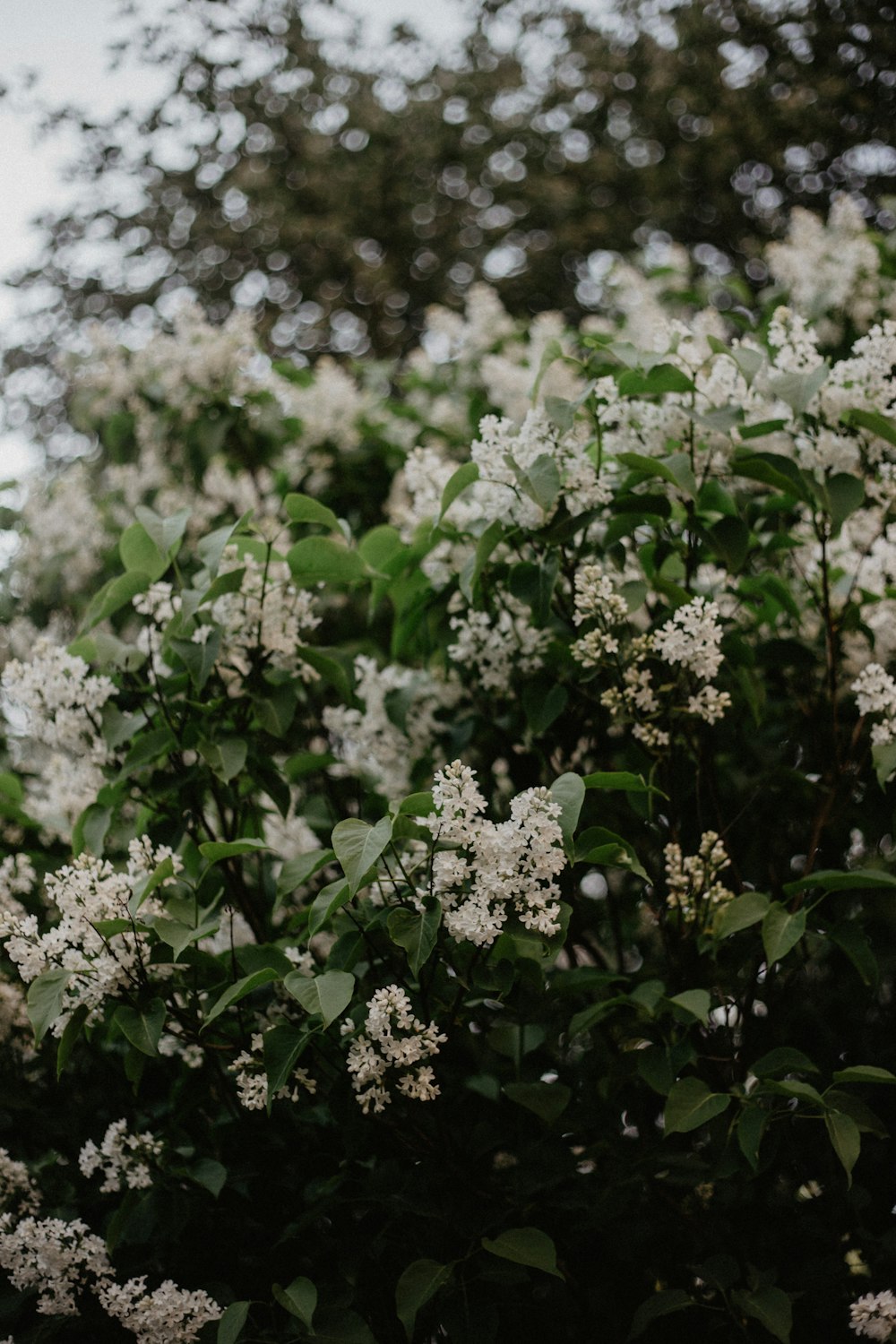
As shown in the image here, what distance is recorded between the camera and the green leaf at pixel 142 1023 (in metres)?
1.66

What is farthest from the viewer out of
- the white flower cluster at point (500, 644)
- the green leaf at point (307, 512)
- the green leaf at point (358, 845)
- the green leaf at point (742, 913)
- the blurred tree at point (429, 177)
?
the blurred tree at point (429, 177)

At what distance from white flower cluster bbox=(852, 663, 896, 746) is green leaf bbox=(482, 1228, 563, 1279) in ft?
3.38

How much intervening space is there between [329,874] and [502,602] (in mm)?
1054

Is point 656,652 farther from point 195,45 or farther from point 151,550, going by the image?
point 195,45

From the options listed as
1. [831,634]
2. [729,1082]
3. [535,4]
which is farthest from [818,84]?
[729,1082]

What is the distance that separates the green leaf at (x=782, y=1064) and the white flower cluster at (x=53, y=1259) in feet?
3.85

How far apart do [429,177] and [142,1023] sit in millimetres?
6937

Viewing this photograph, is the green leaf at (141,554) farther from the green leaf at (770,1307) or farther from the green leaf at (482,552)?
the green leaf at (770,1307)

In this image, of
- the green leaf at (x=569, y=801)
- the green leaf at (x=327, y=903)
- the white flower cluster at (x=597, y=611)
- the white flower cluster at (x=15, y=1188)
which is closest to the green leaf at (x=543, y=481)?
the white flower cluster at (x=597, y=611)

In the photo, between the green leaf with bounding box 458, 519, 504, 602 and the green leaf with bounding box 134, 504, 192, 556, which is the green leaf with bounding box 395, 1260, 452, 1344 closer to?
the green leaf with bounding box 458, 519, 504, 602

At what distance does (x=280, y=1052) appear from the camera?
1.63 meters

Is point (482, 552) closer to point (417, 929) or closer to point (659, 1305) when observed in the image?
point (417, 929)

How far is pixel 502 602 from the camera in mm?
2146

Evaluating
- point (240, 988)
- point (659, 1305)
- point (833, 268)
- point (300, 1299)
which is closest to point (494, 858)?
point (240, 988)
